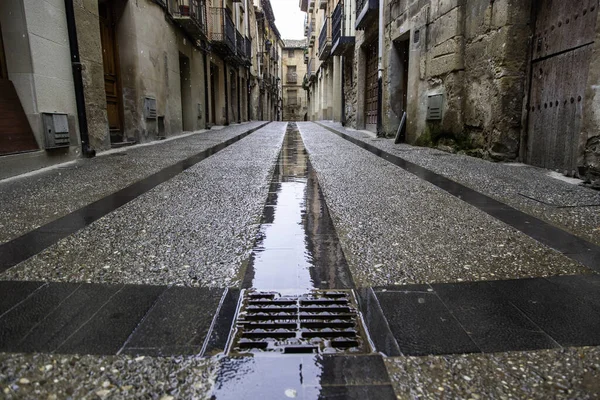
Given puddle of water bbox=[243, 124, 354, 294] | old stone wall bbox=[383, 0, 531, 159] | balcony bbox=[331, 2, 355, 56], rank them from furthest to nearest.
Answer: balcony bbox=[331, 2, 355, 56]
old stone wall bbox=[383, 0, 531, 159]
puddle of water bbox=[243, 124, 354, 294]

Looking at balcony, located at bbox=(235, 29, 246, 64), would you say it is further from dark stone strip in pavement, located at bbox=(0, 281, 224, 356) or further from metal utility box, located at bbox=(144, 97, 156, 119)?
dark stone strip in pavement, located at bbox=(0, 281, 224, 356)

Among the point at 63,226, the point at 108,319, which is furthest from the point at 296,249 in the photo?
the point at 63,226

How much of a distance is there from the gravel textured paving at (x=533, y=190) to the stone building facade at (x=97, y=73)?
454 cm

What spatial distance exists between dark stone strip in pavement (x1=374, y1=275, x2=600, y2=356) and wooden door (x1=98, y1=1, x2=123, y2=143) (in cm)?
740

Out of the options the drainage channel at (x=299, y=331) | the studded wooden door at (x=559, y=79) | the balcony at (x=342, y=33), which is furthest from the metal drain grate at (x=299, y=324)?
the balcony at (x=342, y=33)

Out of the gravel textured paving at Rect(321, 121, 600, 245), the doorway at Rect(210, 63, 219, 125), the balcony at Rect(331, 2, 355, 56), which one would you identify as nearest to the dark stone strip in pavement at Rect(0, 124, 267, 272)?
the gravel textured paving at Rect(321, 121, 600, 245)

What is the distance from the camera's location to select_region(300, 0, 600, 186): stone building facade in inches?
161

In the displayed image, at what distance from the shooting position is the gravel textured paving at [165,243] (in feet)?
5.74

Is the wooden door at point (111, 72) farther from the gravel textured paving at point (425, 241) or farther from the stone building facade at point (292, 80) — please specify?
the stone building facade at point (292, 80)

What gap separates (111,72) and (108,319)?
7547mm

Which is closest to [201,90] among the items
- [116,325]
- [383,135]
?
[383,135]

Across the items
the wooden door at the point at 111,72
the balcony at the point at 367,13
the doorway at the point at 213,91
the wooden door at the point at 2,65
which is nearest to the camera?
the wooden door at the point at 2,65

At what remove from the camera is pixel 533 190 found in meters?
3.46

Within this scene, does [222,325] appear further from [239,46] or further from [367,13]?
[239,46]
